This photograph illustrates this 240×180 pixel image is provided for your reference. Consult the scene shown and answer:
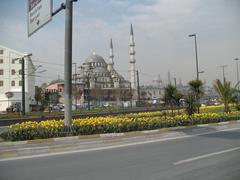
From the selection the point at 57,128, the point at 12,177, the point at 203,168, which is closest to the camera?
the point at 12,177

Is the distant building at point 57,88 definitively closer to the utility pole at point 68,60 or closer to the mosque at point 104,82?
the mosque at point 104,82

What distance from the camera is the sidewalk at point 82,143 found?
36.1 ft

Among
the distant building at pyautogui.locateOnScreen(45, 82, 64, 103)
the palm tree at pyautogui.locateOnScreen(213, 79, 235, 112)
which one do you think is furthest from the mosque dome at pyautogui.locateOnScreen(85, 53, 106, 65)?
the palm tree at pyautogui.locateOnScreen(213, 79, 235, 112)

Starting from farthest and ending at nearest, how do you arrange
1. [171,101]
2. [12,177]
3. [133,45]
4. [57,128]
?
[133,45] < [171,101] < [57,128] < [12,177]

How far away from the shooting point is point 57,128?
14.2 meters

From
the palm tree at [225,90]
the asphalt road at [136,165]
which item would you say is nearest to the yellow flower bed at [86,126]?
the asphalt road at [136,165]

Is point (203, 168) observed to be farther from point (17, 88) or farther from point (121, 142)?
point (17, 88)

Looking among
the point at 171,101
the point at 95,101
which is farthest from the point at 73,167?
the point at 95,101

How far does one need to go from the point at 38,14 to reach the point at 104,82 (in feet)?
351

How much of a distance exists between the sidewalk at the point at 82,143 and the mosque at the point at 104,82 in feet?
261

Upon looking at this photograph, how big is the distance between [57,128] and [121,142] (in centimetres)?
284

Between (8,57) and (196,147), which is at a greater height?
(8,57)

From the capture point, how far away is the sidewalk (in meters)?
11.0

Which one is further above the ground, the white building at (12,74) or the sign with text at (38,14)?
the white building at (12,74)
